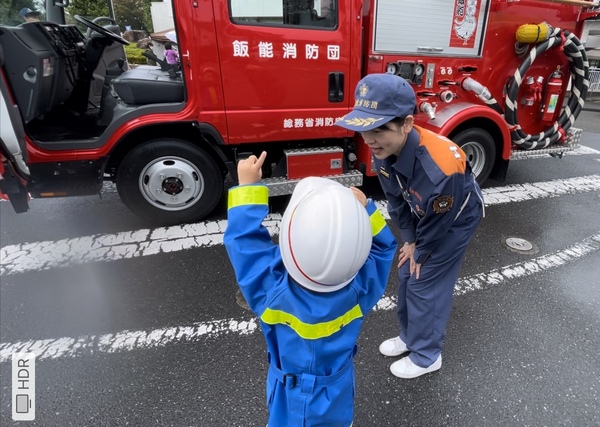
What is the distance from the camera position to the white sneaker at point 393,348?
7.54ft

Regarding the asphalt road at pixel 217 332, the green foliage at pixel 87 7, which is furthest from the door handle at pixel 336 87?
the green foliage at pixel 87 7

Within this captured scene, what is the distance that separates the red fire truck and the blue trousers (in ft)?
6.83

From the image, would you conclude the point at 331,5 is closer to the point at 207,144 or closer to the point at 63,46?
the point at 207,144

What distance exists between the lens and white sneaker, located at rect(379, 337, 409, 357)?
2.30 metres

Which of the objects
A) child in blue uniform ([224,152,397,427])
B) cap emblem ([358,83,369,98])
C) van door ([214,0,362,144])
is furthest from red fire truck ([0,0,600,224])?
child in blue uniform ([224,152,397,427])

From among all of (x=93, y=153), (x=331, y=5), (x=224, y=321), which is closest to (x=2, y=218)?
(x=93, y=153)

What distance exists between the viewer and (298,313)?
3.58 ft

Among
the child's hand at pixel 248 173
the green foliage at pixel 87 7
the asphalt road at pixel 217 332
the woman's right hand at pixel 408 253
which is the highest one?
the green foliage at pixel 87 7

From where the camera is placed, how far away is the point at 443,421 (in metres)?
1.91

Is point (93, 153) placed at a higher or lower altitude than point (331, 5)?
lower

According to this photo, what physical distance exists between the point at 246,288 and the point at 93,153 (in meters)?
3.07

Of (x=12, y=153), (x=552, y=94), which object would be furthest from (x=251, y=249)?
(x=552, y=94)

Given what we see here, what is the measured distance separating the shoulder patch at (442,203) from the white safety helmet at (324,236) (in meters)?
0.68

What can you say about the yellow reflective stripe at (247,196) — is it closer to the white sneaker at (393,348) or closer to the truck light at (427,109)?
the white sneaker at (393,348)
